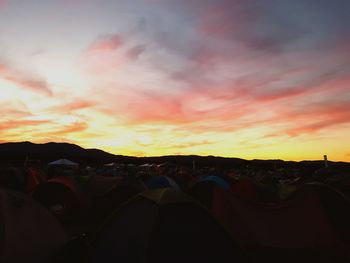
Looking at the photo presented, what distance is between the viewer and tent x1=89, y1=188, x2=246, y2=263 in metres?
5.33

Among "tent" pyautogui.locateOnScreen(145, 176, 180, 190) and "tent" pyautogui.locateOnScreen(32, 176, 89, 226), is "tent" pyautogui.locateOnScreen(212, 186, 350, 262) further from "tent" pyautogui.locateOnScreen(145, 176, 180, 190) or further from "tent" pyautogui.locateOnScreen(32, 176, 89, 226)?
"tent" pyautogui.locateOnScreen(145, 176, 180, 190)

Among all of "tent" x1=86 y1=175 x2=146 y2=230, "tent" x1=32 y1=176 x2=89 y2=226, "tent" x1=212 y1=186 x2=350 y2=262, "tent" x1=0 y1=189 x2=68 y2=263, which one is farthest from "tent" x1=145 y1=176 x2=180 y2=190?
"tent" x1=0 y1=189 x2=68 y2=263

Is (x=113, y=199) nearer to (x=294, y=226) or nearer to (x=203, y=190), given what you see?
(x=203, y=190)

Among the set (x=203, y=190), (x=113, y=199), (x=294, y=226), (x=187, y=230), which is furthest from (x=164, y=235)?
(x=203, y=190)

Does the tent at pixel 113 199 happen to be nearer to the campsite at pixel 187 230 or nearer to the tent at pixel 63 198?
the tent at pixel 63 198

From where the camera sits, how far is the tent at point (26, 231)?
236 inches

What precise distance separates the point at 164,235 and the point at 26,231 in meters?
2.79

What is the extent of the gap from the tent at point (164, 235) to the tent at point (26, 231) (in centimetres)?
130

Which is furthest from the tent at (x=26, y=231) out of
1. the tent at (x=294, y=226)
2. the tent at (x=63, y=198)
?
the tent at (x=63, y=198)

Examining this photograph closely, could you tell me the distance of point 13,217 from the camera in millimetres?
6359

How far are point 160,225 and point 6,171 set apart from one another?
63.6 feet

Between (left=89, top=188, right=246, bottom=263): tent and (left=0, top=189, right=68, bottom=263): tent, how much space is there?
4.25 feet

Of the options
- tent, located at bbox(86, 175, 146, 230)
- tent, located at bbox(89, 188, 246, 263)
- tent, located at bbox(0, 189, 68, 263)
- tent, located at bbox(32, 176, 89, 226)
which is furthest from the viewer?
tent, located at bbox(86, 175, 146, 230)

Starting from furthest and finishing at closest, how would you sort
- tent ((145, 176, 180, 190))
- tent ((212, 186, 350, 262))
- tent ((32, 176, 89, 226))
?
tent ((145, 176, 180, 190)) < tent ((32, 176, 89, 226)) < tent ((212, 186, 350, 262))
